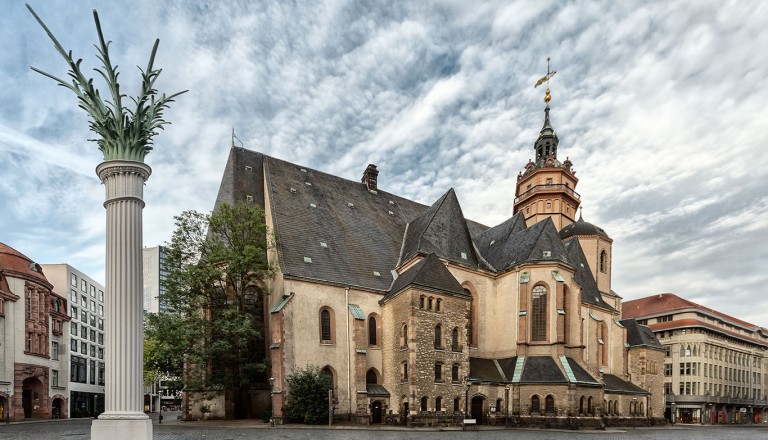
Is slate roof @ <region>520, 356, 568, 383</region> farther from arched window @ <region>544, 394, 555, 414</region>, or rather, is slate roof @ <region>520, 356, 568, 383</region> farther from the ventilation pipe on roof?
the ventilation pipe on roof

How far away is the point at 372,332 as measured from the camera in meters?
32.6

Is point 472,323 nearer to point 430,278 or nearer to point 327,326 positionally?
point 430,278

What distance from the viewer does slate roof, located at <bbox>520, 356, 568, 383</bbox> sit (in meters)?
31.4

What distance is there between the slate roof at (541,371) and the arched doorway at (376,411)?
30.5 ft

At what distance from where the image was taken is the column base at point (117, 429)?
1008 cm

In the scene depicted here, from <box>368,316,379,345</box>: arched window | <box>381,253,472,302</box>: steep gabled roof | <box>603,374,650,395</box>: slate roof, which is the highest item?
<box>381,253,472,302</box>: steep gabled roof

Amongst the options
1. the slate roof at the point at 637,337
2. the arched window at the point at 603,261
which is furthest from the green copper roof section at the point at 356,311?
the arched window at the point at 603,261

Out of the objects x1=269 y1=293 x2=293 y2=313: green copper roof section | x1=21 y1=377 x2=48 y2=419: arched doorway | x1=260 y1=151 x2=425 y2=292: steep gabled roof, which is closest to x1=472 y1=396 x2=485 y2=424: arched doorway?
x1=260 y1=151 x2=425 y2=292: steep gabled roof

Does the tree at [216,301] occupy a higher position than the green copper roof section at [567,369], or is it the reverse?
the tree at [216,301]

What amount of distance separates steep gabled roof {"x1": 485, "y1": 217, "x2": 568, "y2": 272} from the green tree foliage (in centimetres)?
1666

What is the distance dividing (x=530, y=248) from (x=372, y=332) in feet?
42.2

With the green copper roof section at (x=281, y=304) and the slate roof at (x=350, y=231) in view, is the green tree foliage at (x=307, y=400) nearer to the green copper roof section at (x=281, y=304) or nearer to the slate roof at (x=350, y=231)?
Result: the green copper roof section at (x=281, y=304)

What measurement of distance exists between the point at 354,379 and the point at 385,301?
17.3 feet

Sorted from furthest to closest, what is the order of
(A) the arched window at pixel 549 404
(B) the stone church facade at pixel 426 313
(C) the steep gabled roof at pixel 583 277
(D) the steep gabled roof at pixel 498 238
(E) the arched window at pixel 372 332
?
1. (C) the steep gabled roof at pixel 583 277
2. (D) the steep gabled roof at pixel 498 238
3. (E) the arched window at pixel 372 332
4. (A) the arched window at pixel 549 404
5. (B) the stone church facade at pixel 426 313
